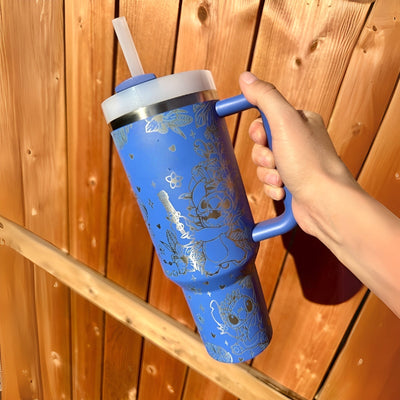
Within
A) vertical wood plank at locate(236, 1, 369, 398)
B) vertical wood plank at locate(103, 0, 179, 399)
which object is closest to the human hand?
vertical wood plank at locate(236, 1, 369, 398)

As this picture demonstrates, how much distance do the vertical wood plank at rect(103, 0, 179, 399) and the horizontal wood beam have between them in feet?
0.17

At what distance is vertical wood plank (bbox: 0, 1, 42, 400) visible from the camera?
3.45ft

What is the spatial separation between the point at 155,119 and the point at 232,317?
336 millimetres

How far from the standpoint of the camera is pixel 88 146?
991 millimetres

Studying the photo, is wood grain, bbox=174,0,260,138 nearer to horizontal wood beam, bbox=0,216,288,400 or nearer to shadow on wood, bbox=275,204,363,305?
shadow on wood, bbox=275,204,363,305

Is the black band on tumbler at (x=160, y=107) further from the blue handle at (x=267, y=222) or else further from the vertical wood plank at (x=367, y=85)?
the vertical wood plank at (x=367, y=85)

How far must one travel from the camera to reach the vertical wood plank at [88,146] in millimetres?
857

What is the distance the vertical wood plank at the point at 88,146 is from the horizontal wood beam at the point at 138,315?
0.19 feet

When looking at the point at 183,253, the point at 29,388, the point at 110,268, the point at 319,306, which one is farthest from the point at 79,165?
the point at 29,388

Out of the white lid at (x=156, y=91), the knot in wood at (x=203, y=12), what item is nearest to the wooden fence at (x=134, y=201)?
the knot in wood at (x=203, y=12)

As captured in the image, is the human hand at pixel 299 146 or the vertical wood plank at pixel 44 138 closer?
the human hand at pixel 299 146

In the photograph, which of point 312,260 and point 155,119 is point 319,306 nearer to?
point 312,260

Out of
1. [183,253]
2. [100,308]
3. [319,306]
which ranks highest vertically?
[183,253]

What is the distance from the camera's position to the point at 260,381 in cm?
93
